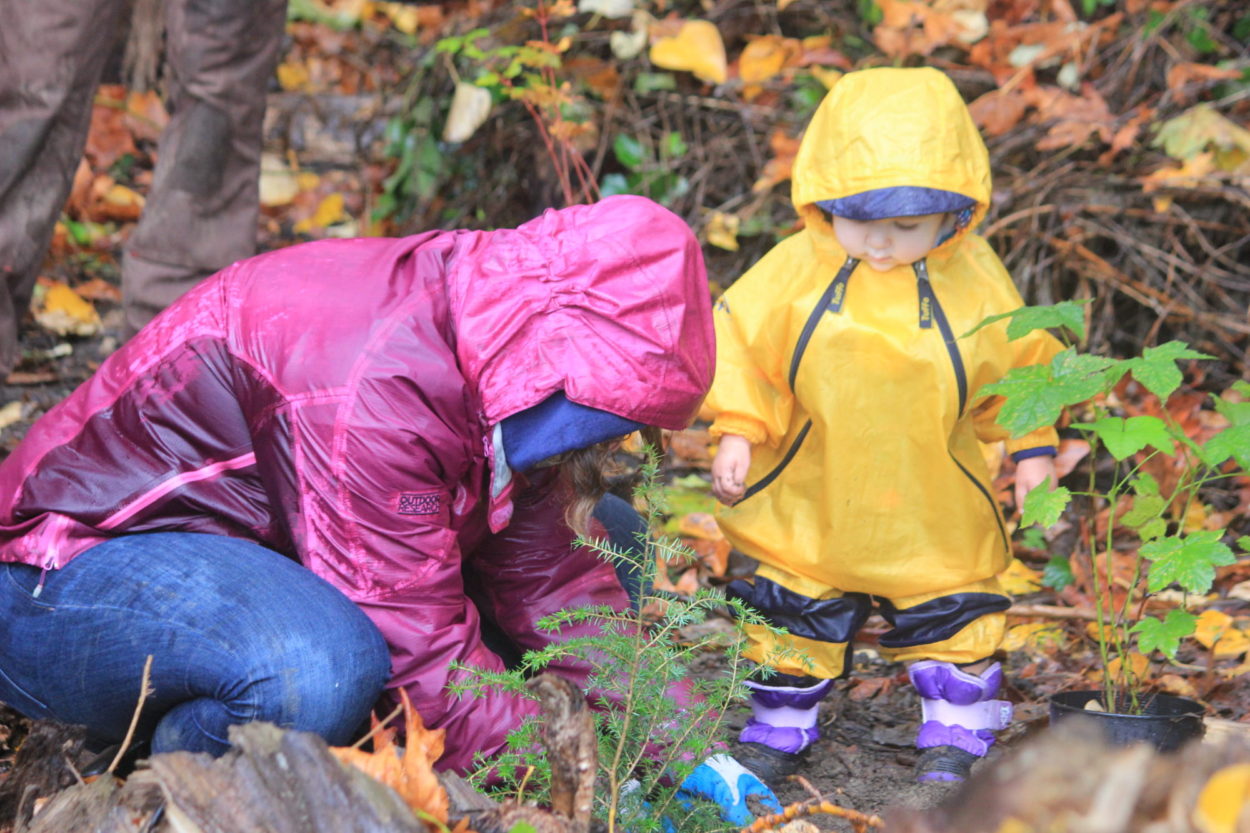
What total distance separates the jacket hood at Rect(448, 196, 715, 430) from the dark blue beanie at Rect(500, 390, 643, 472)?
29 mm

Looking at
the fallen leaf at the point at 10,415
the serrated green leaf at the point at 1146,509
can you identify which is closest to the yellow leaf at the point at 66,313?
the fallen leaf at the point at 10,415

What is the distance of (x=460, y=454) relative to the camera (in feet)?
6.23

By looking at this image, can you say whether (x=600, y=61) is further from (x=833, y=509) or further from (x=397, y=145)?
(x=833, y=509)

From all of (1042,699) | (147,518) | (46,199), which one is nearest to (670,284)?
(147,518)

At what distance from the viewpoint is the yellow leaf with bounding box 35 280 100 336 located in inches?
167

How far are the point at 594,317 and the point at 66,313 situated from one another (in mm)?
3209

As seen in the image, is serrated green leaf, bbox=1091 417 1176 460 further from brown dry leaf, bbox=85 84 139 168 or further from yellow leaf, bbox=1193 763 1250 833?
brown dry leaf, bbox=85 84 139 168

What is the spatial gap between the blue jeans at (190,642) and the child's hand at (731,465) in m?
0.89

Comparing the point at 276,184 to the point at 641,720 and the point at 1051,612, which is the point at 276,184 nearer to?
the point at 1051,612

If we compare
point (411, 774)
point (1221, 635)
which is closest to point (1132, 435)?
point (1221, 635)

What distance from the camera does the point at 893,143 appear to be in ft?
7.79

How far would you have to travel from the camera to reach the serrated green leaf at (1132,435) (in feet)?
6.34

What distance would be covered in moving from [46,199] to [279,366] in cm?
143

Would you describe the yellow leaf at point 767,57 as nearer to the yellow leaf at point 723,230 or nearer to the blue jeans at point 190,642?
the yellow leaf at point 723,230
